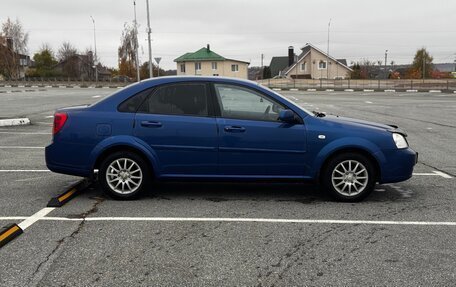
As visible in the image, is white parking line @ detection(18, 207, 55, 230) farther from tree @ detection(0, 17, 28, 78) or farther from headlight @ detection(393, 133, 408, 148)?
tree @ detection(0, 17, 28, 78)

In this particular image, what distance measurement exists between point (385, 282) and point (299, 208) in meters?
2.00

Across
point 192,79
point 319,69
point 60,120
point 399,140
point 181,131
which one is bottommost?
point 399,140

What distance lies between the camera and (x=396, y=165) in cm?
552

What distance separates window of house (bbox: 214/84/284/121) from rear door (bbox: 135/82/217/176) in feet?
0.62

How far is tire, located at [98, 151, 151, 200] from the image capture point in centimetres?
553

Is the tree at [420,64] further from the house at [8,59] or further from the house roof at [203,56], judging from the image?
the house at [8,59]

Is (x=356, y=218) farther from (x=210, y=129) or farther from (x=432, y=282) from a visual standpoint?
(x=210, y=129)

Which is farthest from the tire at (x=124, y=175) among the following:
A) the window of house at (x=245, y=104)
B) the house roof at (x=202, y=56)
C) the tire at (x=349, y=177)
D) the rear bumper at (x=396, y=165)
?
the house roof at (x=202, y=56)

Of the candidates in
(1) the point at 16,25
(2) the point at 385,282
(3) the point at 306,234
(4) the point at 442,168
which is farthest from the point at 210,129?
(1) the point at 16,25

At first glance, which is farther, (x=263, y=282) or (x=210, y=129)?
(x=210, y=129)

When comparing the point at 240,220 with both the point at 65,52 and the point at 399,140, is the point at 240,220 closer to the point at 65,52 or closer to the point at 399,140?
the point at 399,140

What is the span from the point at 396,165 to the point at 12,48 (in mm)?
88511

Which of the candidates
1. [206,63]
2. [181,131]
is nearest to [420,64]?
[206,63]

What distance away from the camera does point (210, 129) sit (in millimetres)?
5441
